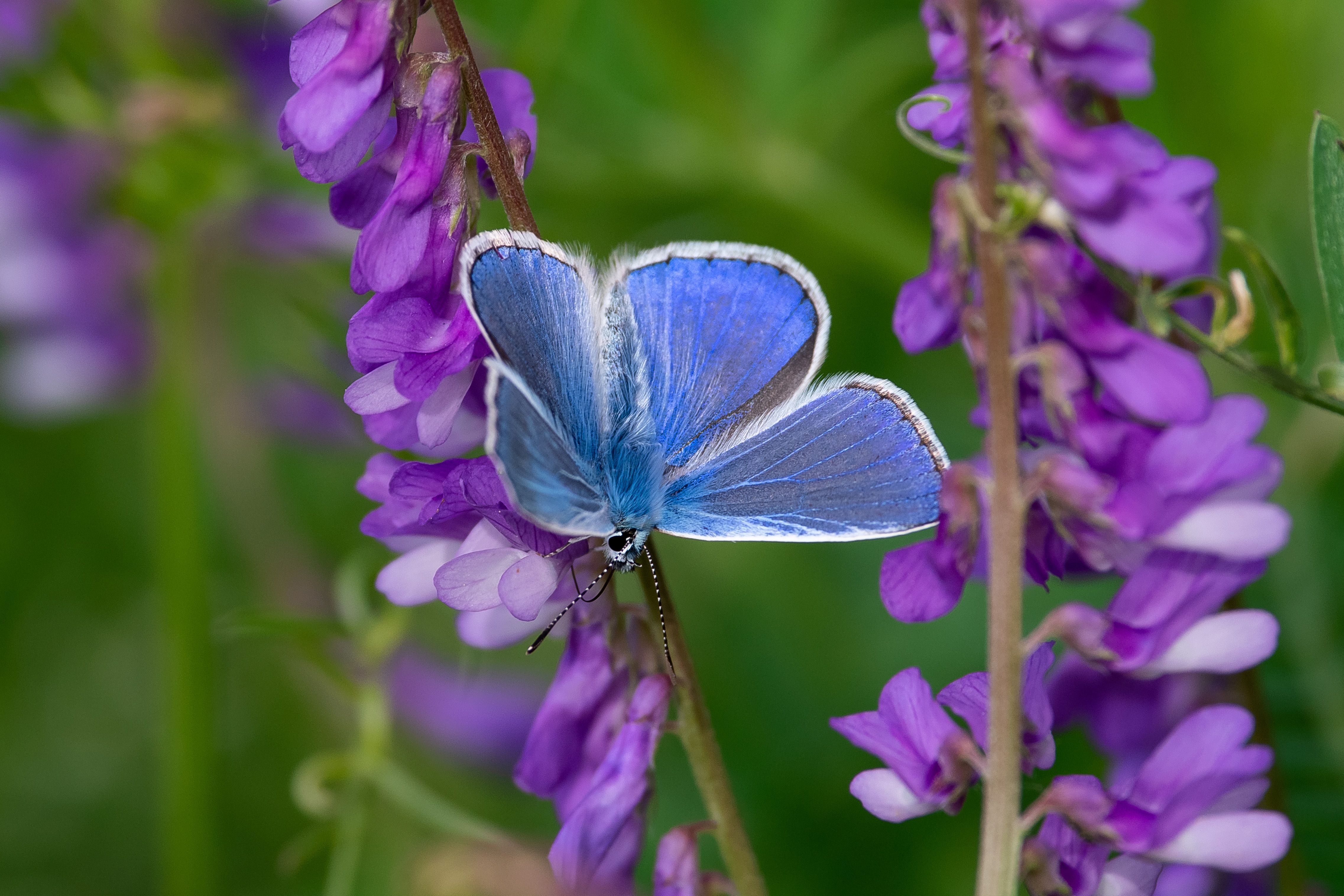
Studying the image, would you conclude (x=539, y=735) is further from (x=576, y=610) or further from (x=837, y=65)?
(x=837, y=65)

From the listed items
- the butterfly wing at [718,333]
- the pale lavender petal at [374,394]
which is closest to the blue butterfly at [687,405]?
the butterfly wing at [718,333]

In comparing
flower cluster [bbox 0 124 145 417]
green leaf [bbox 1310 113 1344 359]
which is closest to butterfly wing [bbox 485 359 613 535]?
green leaf [bbox 1310 113 1344 359]

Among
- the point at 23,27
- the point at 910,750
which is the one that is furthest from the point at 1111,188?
the point at 23,27

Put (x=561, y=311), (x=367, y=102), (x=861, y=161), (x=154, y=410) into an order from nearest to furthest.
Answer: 1. (x=367, y=102)
2. (x=561, y=311)
3. (x=154, y=410)
4. (x=861, y=161)

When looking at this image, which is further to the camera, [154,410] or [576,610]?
[154,410]

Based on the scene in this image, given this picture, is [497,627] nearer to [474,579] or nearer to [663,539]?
[474,579]

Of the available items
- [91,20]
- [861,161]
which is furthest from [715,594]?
[91,20]
